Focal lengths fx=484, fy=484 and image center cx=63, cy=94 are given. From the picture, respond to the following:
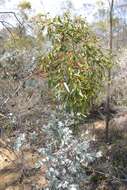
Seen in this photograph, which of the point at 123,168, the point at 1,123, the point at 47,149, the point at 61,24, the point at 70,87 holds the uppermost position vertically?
the point at 61,24

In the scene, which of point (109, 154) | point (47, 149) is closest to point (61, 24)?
point (47, 149)

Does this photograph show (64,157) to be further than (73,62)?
Yes

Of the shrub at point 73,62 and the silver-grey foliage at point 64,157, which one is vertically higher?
the shrub at point 73,62

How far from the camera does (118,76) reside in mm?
18625

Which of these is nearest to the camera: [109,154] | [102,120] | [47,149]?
[47,149]

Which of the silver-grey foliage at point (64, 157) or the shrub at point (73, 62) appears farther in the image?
the silver-grey foliage at point (64, 157)

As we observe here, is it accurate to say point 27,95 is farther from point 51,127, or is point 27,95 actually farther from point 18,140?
point 18,140

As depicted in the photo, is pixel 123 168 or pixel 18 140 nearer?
pixel 18 140

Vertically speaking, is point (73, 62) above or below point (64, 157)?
above

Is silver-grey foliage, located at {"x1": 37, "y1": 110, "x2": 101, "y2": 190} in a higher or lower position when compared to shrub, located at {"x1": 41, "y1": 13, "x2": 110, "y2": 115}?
lower

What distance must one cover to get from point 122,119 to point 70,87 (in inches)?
333

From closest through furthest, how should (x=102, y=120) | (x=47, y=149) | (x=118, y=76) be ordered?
(x=47, y=149) → (x=102, y=120) → (x=118, y=76)

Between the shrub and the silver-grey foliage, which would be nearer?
the shrub

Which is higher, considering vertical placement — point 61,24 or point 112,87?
point 61,24
